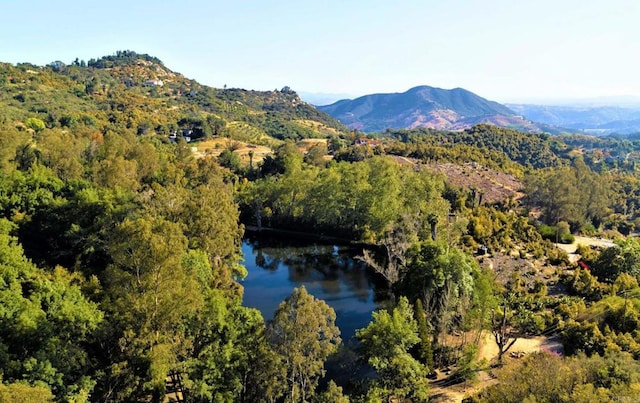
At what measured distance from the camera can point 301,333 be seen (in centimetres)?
1783

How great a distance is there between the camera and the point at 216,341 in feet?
69.1

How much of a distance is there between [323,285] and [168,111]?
360ft

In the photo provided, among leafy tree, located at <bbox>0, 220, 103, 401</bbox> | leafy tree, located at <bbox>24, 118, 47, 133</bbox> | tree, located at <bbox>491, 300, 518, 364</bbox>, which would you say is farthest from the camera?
leafy tree, located at <bbox>24, 118, 47, 133</bbox>

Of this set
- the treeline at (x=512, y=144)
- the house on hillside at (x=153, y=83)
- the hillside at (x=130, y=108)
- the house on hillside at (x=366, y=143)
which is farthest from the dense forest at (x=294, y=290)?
the house on hillside at (x=153, y=83)

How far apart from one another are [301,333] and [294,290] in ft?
5.71

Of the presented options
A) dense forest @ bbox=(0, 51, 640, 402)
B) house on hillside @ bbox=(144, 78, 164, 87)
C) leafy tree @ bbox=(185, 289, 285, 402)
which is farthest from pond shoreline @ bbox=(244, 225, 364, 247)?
house on hillside @ bbox=(144, 78, 164, 87)

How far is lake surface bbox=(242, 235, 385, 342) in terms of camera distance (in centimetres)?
3478

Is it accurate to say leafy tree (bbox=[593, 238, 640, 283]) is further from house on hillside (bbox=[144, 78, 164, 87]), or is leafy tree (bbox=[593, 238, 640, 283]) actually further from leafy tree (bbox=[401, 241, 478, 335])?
house on hillside (bbox=[144, 78, 164, 87])

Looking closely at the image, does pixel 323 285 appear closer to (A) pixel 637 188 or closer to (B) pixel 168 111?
(A) pixel 637 188

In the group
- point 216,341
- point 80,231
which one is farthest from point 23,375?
point 80,231

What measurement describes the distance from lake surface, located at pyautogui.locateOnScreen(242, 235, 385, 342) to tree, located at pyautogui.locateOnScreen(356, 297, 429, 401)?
827cm

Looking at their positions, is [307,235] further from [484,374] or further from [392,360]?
[392,360]

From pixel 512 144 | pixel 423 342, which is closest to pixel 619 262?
pixel 423 342

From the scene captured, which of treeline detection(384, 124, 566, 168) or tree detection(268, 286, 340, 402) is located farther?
treeline detection(384, 124, 566, 168)
